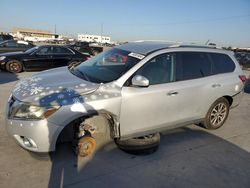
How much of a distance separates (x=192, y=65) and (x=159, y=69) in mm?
787

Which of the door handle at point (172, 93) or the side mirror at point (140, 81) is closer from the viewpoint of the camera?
the side mirror at point (140, 81)

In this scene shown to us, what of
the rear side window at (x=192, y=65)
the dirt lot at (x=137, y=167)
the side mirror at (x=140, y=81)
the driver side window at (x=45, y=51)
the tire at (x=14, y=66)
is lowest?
the dirt lot at (x=137, y=167)

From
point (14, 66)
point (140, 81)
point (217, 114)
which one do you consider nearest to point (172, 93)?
point (140, 81)

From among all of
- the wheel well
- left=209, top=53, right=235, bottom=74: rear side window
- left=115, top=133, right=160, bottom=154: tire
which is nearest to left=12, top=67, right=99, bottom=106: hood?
left=115, top=133, right=160, bottom=154: tire

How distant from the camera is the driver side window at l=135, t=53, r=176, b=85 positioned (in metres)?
3.72

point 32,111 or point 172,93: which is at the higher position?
point 172,93

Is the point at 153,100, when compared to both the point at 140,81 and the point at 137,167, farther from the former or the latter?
the point at 137,167

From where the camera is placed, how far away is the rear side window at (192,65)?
409 cm

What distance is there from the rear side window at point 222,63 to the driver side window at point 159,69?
1150mm

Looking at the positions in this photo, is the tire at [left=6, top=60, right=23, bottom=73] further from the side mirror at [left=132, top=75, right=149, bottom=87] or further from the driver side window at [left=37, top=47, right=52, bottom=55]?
the side mirror at [left=132, top=75, right=149, bottom=87]

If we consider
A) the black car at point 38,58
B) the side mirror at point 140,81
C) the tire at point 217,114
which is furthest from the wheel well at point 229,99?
the black car at point 38,58

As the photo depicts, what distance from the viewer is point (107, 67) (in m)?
4.07

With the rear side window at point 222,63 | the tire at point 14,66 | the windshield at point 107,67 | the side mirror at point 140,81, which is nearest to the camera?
the side mirror at point 140,81

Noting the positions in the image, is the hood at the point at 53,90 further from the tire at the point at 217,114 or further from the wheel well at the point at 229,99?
the wheel well at the point at 229,99
